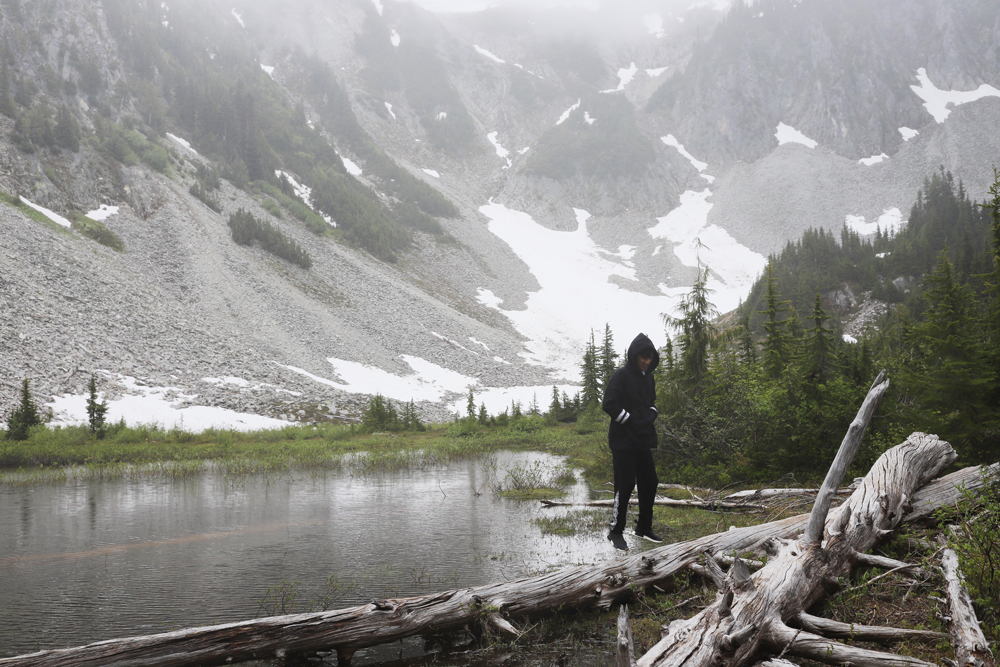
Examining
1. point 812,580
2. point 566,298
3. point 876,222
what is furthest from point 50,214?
point 876,222

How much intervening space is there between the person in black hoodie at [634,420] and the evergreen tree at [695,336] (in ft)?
32.3

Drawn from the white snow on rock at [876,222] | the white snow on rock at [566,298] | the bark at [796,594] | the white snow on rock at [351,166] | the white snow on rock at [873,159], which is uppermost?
the white snow on rock at [873,159]

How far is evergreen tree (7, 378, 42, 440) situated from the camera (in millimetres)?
22938

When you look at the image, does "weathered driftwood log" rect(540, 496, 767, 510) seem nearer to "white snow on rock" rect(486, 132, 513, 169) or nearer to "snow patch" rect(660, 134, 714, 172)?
"white snow on rock" rect(486, 132, 513, 169)

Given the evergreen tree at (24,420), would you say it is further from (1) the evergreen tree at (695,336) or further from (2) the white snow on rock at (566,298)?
(2) the white snow on rock at (566,298)

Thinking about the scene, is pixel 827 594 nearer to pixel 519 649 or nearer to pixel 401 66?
pixel 519 649

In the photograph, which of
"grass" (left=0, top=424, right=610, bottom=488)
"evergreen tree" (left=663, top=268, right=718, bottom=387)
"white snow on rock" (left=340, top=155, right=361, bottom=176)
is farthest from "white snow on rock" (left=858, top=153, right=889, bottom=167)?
"evergreen tree" (left=663, top=268, right=718, bottom=387)

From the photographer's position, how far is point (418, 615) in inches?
195

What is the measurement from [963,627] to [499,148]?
179550 mm

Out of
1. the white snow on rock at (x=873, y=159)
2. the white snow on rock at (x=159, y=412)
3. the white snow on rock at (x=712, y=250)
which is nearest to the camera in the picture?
the white snow on rock at (x=159, y=412)

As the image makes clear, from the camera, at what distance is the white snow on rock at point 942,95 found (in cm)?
15600

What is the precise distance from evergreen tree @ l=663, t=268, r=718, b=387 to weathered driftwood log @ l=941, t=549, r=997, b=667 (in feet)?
38.8

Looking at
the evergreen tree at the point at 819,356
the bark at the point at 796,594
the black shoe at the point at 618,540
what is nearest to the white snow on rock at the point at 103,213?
the evergreen tree at the point at 819,356

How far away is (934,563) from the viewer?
194 inches
